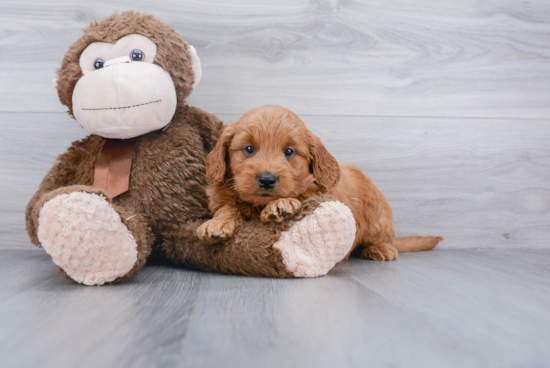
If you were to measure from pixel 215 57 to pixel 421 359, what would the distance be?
148 centimetres

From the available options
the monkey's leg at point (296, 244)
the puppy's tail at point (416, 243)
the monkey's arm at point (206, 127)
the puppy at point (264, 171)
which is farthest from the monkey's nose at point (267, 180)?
the puppy's tail at point (416, 243)

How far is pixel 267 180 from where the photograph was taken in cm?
111

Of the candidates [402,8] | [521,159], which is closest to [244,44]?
[402,8]

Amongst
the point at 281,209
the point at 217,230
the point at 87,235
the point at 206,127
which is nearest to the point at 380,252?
the point at 281,209

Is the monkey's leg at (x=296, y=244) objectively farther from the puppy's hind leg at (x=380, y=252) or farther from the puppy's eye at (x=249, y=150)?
the puppy's hind leg at (x=380, y=252)

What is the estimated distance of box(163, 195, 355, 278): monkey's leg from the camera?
1095 millimetres

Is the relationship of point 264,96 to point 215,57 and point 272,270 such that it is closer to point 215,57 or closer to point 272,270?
point 215,57

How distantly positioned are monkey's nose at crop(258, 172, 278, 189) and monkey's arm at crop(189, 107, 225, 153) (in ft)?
1.25

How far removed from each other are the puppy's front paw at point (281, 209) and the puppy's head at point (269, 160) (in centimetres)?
3

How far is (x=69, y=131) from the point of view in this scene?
5.59ft

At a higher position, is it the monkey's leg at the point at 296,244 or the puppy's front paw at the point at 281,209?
the puppy's front paw at the point at 281,209

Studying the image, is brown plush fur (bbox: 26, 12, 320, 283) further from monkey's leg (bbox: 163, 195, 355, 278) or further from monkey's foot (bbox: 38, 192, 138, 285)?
monkey's foot (bbox: 38, 192, 138, 285)

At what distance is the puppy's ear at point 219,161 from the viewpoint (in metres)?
1.23

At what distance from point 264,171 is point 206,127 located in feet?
1.37
